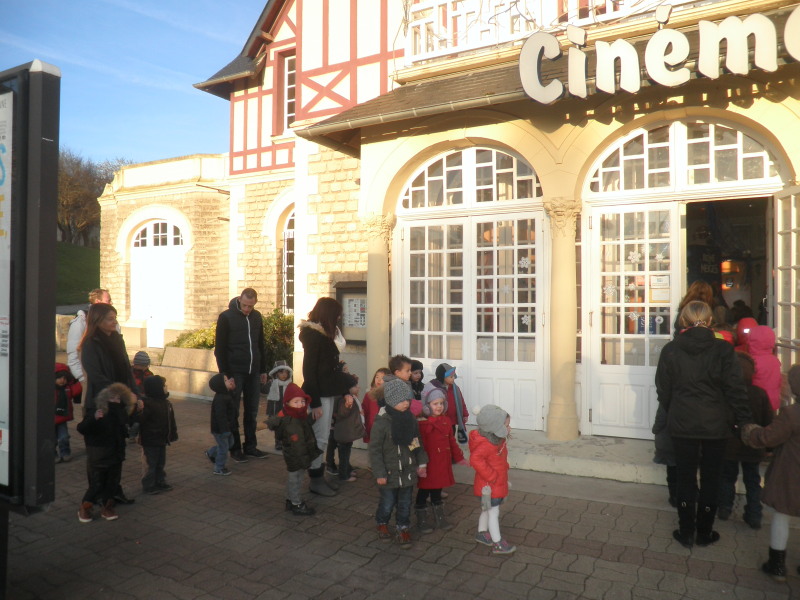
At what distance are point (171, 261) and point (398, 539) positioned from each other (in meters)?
13.4

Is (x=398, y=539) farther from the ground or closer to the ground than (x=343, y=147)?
closer to the ground

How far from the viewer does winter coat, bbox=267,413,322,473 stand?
4859 millimetres

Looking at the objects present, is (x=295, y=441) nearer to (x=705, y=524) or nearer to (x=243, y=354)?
(x=243, y=354)

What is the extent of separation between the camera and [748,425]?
3.98 meters

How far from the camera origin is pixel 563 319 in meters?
6.33

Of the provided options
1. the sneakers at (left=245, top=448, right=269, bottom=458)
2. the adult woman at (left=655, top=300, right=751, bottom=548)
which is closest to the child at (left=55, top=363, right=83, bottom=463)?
the sneakers at (left=245, top=448, right=269, bottom=458)

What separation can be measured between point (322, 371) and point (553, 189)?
2.96 metres

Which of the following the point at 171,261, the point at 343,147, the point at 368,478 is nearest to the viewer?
the point at 368,478

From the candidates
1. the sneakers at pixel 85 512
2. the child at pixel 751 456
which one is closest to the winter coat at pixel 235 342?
the sneakers at pixel 85 512

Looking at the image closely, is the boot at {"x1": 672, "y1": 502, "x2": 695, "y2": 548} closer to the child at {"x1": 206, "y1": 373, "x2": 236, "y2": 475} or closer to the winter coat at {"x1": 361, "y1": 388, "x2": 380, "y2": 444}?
the winter coat at {"x1": 361, "y1": 388, "x2": 380, "y2": 444}

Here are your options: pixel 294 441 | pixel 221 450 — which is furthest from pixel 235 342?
pixel 294 441

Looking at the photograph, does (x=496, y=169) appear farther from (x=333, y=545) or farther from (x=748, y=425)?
(x=333, y=545)

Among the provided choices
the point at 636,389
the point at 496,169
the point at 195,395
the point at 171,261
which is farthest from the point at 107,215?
the point at 636,389

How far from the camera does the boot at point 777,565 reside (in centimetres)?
Answer: 368
